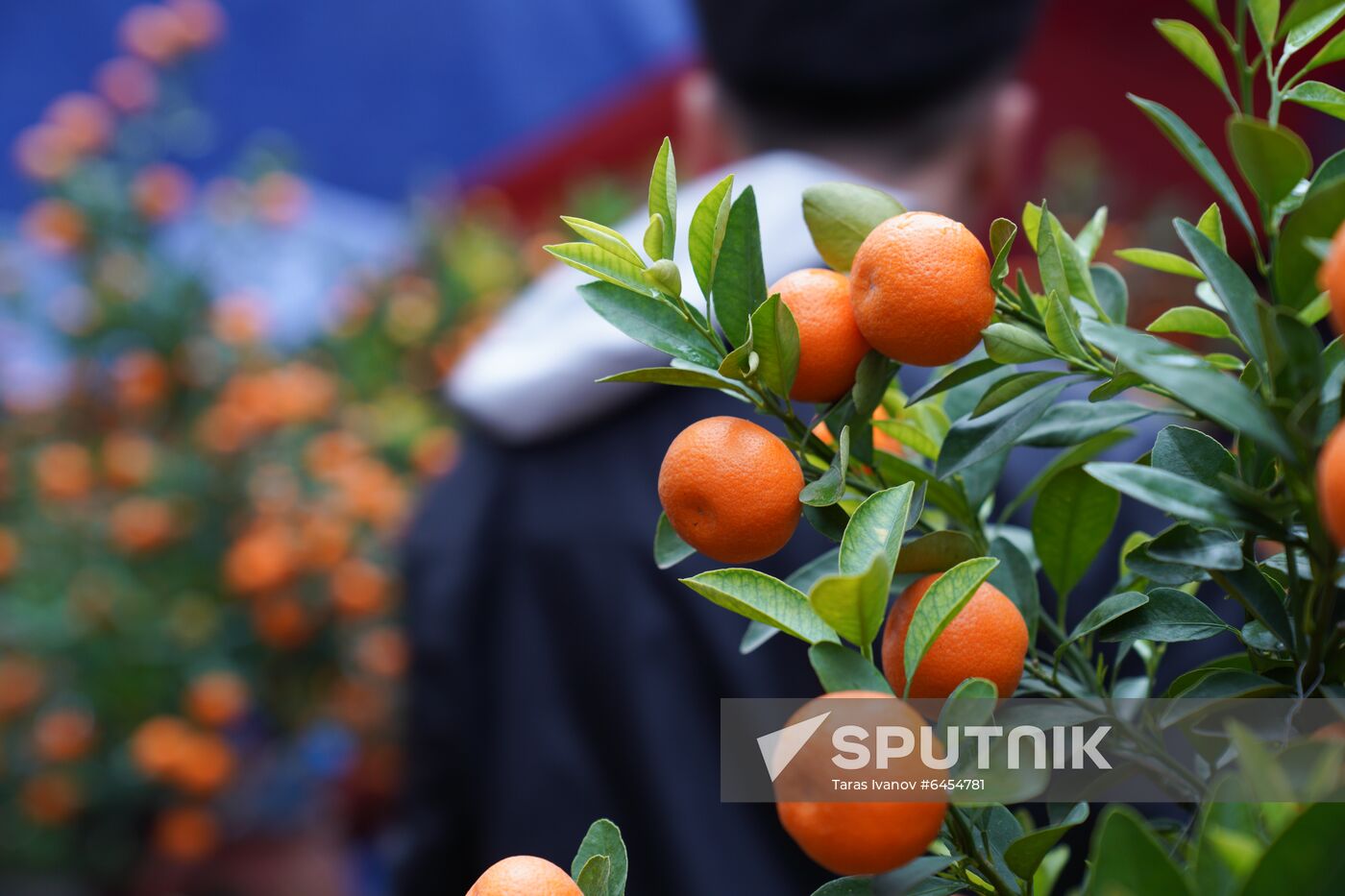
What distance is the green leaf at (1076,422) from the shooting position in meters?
0.28

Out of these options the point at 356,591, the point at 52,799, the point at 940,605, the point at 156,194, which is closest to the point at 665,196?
the point at 940,605

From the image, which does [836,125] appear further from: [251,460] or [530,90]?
[530,90]

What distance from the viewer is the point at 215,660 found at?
128 cm

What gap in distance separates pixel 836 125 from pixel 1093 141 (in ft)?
4.86

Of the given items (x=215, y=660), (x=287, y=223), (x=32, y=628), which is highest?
(x=287, y=223)

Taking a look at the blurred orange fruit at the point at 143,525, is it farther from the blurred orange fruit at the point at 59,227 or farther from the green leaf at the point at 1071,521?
the green leaf at the point at 1071,521

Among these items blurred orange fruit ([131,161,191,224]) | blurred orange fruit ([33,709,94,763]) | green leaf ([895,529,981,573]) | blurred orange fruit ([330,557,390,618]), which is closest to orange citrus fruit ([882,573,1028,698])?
green leaf ([895,529,981,573])

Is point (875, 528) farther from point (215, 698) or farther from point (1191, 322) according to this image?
point (215, 698)

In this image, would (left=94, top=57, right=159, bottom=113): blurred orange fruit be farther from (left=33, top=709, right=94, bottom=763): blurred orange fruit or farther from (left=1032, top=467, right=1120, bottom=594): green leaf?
(left=1032, top=467, right=1120, bottom=594): green leaf

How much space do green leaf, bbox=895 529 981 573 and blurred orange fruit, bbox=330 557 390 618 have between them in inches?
44.6

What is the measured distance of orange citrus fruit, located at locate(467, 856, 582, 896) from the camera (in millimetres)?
229

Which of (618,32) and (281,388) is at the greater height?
(618,32)

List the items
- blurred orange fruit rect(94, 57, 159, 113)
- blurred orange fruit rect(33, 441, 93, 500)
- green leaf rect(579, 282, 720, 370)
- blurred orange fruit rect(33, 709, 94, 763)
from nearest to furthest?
green leaf rect(579, 282, 720, 370), blurred orange fruit rect(33, 709, 94, 763), blurred orange fruit rect(33, 441, 93, 500), blurred orange fruit rect(94, 57, 159, 113)

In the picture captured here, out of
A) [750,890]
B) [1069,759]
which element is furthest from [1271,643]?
[750,890]
